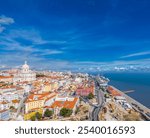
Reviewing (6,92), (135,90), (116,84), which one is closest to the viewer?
(6,92)

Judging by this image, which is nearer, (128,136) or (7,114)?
(128,136)

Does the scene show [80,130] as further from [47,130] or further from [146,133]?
[146,133]

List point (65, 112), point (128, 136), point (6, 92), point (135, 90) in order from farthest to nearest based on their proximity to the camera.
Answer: point (135, 90)
point (6, 92)
point (65, 112)
point (128, 136)

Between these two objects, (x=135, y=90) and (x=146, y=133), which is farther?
(x=135, y=90)

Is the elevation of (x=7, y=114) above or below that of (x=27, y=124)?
below

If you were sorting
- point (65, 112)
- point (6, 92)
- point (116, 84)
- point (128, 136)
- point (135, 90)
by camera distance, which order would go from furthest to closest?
point (116, 84) → point (135, 90) → point (6, 92) → point (65, 112) → point (128, 136)

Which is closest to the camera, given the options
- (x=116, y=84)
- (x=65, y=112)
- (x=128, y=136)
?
(x=128, y=136)

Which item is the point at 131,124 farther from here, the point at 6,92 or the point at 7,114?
the point at 6,92

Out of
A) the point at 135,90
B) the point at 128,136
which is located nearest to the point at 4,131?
the point at 128,136

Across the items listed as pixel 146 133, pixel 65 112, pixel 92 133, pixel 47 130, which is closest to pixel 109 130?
pixel 92 133

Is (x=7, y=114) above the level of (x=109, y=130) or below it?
below
